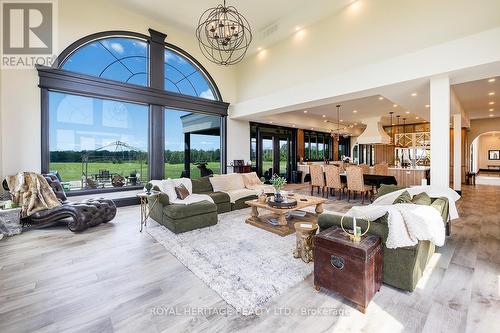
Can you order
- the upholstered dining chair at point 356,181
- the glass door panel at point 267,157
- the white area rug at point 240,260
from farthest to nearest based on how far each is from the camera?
the glass door panel at point 267,157 → the upholstered dining chair at point 356,181 → the white area rug at point 240,260

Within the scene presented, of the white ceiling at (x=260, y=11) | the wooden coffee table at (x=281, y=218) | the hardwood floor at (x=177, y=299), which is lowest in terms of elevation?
the hardwood floor at (x=177, y=299)

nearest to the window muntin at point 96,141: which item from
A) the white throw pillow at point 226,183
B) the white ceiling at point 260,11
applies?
the white throw pillow at point 226,183

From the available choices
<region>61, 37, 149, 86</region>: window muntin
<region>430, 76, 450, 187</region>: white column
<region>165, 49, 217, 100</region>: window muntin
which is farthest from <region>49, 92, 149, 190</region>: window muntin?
<region>430, 76, 450, 187</region>: white column

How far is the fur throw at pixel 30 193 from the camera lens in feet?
13.7

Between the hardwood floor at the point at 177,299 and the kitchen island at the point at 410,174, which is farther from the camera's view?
the kitchen island at the point at 410,174

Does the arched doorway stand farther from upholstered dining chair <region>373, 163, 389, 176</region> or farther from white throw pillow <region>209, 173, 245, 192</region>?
white throw pillow <region>209, 173, 245, 192</region>

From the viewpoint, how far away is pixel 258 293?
7.38ft

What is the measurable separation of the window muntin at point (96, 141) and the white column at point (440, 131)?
699 centimetres

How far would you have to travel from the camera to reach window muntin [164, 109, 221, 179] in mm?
7168

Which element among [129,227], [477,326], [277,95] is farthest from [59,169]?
[477,326]

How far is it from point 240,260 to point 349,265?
142 cm

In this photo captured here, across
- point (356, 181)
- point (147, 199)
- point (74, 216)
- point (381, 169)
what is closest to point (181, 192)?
point (147, 199)

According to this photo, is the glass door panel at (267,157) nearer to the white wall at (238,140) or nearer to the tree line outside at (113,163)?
the white wall at (238,140)

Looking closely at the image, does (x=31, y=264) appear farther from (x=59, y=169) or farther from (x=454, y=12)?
(x=454, y=12)
